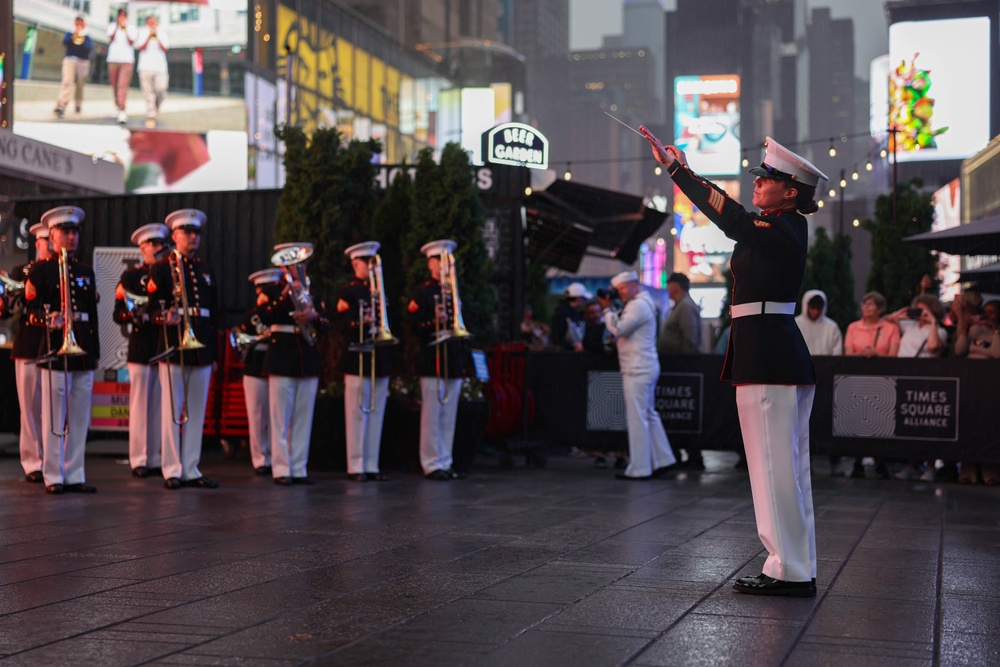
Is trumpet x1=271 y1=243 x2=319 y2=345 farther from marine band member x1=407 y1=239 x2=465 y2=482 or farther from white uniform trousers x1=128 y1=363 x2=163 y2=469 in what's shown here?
white uniform trousers x1=128 y1=363 x2=163 y2=469

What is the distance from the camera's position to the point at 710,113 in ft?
367

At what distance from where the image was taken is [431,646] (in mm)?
4871

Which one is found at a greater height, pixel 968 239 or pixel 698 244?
pixel 698 244

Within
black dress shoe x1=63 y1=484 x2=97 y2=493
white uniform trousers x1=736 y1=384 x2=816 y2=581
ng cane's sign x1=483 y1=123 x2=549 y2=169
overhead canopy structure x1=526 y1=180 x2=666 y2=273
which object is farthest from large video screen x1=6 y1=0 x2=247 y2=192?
white uniform trousers x1=736 y1=384 x2=816 y2=581

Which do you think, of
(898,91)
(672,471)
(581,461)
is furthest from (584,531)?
(898,91)

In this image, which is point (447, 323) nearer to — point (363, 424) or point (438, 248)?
point (438, 248)

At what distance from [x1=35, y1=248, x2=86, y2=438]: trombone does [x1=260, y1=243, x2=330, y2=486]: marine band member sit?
71.1 inches

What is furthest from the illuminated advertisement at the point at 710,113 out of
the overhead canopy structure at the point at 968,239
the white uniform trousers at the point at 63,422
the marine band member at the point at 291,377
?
the white uniform trousers at the point at 63,422

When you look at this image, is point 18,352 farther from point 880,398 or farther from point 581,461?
point 880,398

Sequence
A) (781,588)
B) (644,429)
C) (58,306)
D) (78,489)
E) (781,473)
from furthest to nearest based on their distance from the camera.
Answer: (644,429), (58,306), (78,489), (781,473), (781,588)

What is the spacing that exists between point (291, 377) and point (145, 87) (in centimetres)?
4120

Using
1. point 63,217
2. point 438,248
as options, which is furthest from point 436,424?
point 63,217

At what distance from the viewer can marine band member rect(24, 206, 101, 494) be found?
1050 cm

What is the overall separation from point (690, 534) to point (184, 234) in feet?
17.7
